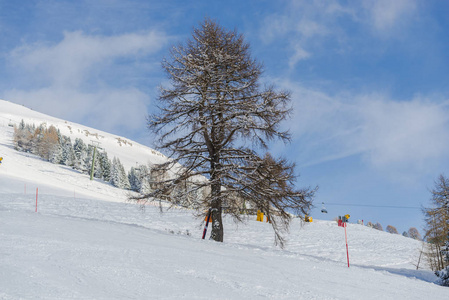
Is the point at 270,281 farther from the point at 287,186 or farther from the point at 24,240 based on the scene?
the point at 287,186

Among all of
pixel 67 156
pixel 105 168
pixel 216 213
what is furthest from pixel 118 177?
pixel 216 213

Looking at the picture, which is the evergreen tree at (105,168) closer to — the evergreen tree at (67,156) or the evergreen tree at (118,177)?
the evergreen tree at (118,177)

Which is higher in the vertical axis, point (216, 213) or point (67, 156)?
point (67, 156)

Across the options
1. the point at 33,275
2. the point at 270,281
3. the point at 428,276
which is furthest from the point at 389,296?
the point at 428,276

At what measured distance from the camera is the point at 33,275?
13.7ft

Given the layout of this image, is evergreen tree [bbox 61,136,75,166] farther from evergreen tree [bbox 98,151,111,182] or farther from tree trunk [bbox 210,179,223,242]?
tree trunk [bbox 210,179,223,242]

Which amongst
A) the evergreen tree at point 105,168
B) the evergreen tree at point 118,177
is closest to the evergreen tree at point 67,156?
the evergreen tree at point 105,168

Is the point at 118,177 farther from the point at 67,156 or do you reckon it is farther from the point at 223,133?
the point at 223,133

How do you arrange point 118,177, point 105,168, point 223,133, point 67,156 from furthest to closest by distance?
point 105,168, point 67,156, point 118,177, point 223,133

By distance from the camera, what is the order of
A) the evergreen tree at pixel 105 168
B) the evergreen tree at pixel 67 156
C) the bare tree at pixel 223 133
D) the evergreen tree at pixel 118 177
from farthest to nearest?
the evergreen tree at pixel 105 168
the evergreen tree at pixel 67 156
the evergreen tree at pixel 118 177
the bare tree at pixel 223 133

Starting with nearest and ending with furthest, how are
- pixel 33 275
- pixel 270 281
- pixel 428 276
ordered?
pixel 33 275 < pixel 270 281 < pixel 428 276

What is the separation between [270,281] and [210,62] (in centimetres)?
957

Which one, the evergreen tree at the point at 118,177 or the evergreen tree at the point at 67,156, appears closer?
the evergreen tree at the point at 118,177

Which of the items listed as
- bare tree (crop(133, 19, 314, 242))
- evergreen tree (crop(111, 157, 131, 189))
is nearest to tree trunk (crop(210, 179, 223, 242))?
bare tree (crop(133, 19, 314, 242))
